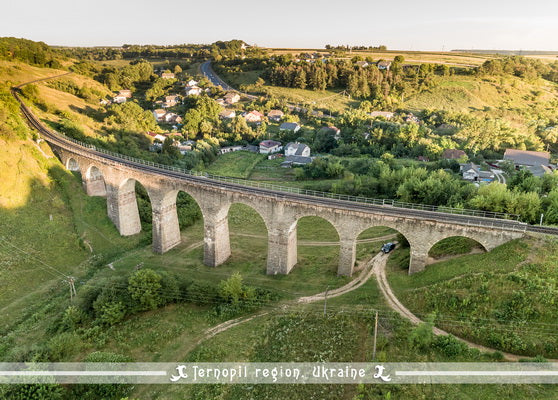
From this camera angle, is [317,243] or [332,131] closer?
[317,243]

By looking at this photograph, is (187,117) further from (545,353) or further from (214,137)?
(545,353)

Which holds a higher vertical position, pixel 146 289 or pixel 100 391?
pixel 146 289

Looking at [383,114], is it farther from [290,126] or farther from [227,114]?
[227,114]

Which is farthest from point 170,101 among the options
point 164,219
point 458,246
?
point 458,246

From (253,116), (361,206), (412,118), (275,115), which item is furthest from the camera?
(275,115)

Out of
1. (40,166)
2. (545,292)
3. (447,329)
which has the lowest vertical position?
(447,329)

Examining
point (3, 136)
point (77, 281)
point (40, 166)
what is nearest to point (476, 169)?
point (77, 281)

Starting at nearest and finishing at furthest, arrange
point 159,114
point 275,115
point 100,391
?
point 100,391 < point 159,114 < point 275,115
